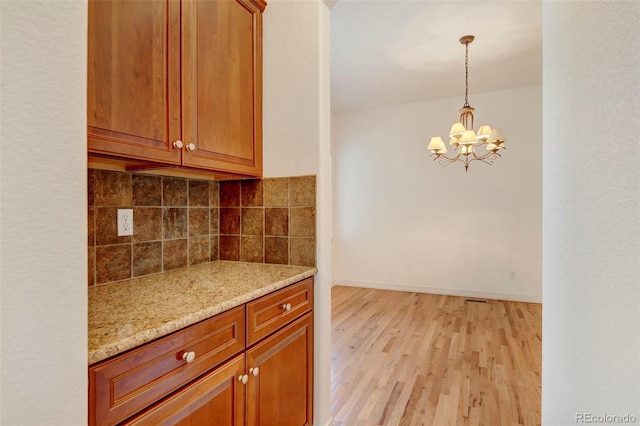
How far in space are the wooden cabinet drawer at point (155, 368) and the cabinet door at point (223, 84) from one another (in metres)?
0.69

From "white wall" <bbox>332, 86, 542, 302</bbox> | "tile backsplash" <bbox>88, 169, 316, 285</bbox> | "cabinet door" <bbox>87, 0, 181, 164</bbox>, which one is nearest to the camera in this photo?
"cabinet door" <bbox>87, 0, 181, 164</bbox>

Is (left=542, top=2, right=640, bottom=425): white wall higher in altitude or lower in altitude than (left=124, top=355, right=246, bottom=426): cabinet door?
higher

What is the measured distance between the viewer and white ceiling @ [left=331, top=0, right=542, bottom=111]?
2.45 m

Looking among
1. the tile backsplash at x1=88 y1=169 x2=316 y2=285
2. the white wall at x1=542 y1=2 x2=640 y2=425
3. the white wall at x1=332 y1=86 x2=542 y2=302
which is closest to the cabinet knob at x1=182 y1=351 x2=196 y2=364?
the tile backsplash at x1=88 y1=169 x2=316 y2=285

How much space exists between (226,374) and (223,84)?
122 centimetres

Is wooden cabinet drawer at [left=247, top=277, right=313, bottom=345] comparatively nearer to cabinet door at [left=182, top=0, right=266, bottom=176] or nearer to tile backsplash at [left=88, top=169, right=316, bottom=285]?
tile backsplash at [left=88, top=169, right=316, bottom=285]

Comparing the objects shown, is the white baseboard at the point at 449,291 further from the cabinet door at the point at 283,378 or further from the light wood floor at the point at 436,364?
the cabinet door at the point at 283,378

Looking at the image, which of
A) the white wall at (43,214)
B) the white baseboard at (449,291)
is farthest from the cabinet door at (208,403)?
the white baseboard at (449,291)

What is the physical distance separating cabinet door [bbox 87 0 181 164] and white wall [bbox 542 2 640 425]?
1.29 meters

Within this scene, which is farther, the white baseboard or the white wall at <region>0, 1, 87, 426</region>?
the white baseboard

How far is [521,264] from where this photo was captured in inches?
163

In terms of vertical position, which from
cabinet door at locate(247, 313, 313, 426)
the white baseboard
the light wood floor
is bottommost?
the light wood floor

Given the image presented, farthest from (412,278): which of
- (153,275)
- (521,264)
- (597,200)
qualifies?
(597,200)

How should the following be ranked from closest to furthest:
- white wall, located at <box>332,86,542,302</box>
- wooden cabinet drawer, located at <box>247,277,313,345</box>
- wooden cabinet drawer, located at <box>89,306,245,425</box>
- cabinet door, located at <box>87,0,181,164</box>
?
wooden cabinet drawer, located at <box>89,306,245,425</box> < cabinet door, located at <box>87,0,181,164</box> < wooden cabinet drawer, located at <box>247,277,313,345</box> < white wall, located at <box>332,86,542,302</box>
